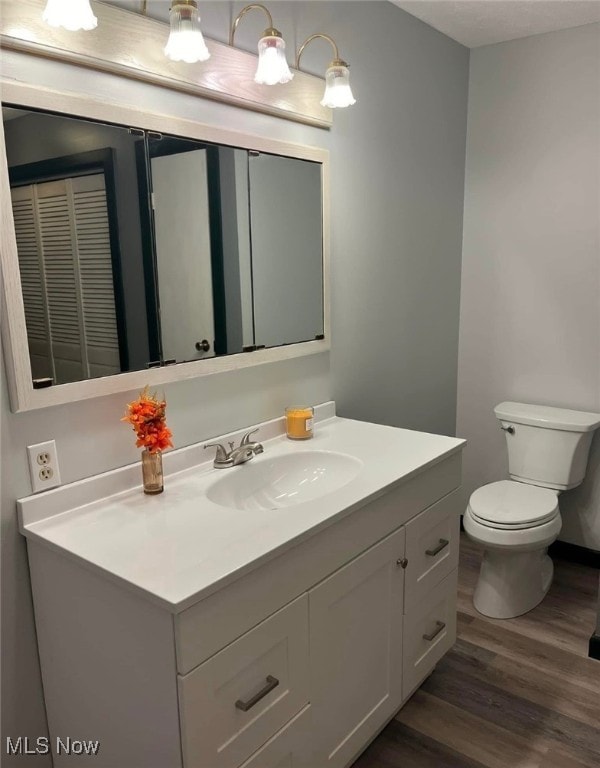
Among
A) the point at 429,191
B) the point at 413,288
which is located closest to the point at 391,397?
the point at 413,288

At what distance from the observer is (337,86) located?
191 cm

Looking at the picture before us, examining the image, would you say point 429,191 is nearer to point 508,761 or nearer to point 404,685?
point 404,685

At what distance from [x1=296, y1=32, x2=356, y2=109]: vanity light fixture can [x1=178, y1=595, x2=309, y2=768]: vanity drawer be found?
1498mm

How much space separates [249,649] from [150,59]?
56.4 inches

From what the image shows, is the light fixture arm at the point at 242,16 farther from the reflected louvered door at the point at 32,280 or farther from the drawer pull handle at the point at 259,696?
the drawer pull handle at the point at 259,696

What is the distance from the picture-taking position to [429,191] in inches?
107

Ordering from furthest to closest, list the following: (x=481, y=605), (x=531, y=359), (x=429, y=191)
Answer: (x=531, y=359)
(x=429, y=191)
(x=481, y=605)

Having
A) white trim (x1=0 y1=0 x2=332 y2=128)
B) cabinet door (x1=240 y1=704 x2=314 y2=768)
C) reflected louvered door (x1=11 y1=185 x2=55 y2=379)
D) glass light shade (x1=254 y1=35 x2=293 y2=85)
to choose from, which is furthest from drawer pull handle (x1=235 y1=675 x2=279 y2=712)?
glass light shade (x1=254 y1=35 x2=293 y2=85)

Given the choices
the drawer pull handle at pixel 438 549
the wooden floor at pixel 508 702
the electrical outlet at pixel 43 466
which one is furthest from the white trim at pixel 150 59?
the wooden floor at pixel 508 702

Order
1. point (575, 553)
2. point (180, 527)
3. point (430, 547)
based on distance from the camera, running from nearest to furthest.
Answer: point (180, 527) < point (430, 547) < point (575, 553)

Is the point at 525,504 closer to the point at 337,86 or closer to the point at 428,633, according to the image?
the point at 428,633

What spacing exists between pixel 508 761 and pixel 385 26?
8.41 feet

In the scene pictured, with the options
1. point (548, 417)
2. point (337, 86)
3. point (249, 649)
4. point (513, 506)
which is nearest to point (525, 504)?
point (513, 506)

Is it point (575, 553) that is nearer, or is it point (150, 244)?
point (150, 244)
